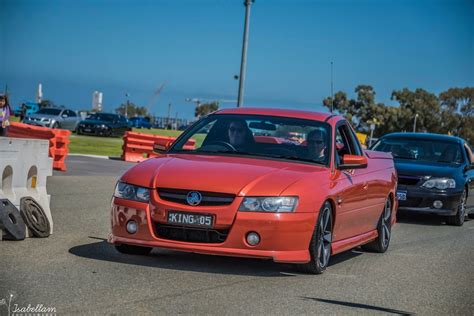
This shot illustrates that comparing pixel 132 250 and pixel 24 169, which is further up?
pixel 24 169

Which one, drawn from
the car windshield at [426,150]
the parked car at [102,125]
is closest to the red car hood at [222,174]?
the car windshield at [426,150]

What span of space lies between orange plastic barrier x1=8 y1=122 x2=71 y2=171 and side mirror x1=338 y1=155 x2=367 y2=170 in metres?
13.1

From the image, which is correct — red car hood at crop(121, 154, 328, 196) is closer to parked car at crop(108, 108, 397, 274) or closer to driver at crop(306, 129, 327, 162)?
parked car at crop(108, 108, 397, 274)

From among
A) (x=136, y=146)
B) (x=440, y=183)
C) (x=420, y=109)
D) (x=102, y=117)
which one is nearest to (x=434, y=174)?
(x=440, y=183)

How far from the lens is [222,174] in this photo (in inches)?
300

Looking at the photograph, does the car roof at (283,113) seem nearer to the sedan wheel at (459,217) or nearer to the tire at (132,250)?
the tire at (132,250)

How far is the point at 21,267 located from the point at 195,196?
1523mm

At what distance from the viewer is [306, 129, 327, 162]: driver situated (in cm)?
862

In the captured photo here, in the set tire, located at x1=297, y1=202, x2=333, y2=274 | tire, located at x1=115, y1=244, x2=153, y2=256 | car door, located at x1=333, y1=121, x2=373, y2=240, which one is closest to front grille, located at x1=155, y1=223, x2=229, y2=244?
tire, located at x1=115, y1=244, x2=153, y2=256

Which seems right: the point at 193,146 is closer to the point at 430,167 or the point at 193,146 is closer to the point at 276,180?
the point at 276,180

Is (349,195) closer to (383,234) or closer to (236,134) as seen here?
(236,134)

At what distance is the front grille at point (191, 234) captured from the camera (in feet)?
24.3

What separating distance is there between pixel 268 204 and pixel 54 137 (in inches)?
606

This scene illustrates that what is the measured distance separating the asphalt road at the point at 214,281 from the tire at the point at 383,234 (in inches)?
5.7
